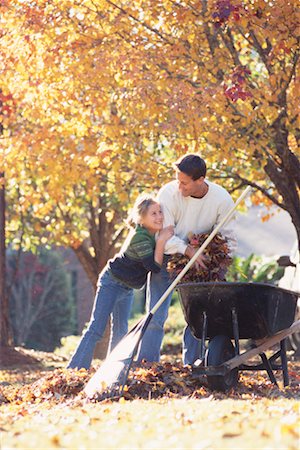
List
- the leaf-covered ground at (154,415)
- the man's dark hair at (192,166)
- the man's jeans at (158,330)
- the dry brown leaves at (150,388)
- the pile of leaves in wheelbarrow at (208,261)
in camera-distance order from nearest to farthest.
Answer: the leaf-covered ground at (154,415), the dry brown leaves at (150,388), the man's dark hair at (192,166), the pile of leaves in wheelbarrow at (208,261), the man's jeans at (158,330)

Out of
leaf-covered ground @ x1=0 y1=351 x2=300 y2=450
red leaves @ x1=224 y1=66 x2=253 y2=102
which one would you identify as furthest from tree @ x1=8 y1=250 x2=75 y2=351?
leaf-covered ground @ x1=0 y1=351 x2=300 y2=450

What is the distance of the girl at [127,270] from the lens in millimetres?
7672

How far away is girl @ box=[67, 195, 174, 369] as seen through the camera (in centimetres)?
767

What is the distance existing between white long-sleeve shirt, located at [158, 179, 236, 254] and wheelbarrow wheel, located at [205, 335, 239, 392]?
32.9 inches

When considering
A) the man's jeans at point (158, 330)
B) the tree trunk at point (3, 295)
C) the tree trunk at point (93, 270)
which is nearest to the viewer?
the man's jeans at point (158, 330)

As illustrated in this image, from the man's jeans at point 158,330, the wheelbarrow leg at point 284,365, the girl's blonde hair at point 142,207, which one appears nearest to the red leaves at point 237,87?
the girl's blonde hair at point 142,207

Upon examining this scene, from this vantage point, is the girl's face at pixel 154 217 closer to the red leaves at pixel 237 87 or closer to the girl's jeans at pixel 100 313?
the girl's jeans at pixel 100 313

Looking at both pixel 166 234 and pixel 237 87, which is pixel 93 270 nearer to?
pixel 237 87

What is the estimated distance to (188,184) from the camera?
7516mm

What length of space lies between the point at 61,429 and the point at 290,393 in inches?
102

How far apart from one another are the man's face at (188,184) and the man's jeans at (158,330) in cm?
66

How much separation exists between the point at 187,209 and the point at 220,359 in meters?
1.25

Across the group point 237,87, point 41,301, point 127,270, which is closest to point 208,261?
point 127,270

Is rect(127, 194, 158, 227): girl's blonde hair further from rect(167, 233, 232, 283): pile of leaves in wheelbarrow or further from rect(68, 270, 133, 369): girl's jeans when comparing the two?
rect(68, 270, 133, 369): girl's jeans
